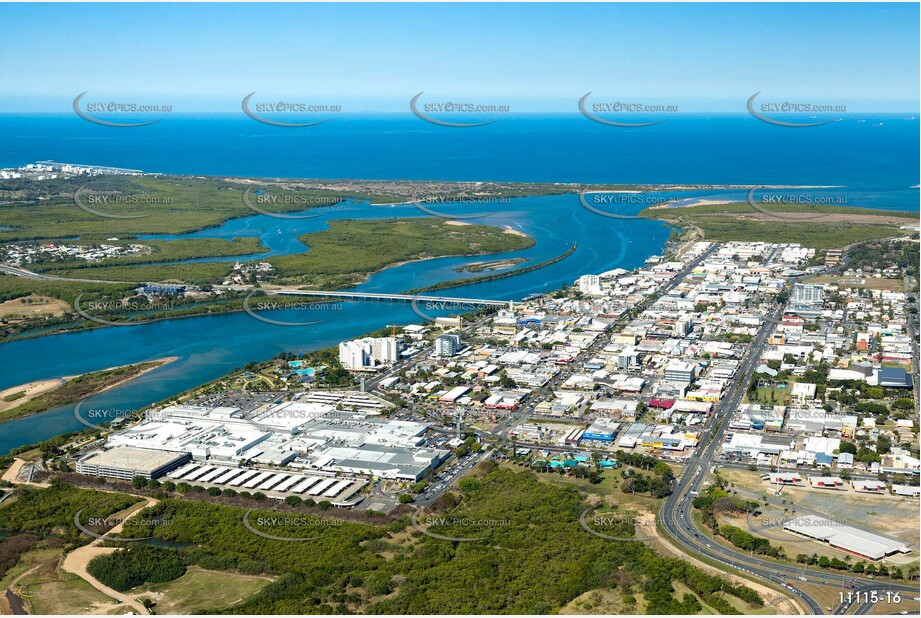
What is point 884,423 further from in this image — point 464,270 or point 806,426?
point 464,270

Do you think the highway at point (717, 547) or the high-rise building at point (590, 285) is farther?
the high-rise building at point (590, 285)

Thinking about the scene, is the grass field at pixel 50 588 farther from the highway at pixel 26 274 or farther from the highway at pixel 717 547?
the highway at pixel 26 274

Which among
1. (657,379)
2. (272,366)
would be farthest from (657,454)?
(272,366)

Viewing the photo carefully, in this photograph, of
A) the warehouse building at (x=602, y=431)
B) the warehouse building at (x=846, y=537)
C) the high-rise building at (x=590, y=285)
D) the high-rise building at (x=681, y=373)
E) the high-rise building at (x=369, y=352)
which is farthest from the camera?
the high-rise building at (x=590, y=285)

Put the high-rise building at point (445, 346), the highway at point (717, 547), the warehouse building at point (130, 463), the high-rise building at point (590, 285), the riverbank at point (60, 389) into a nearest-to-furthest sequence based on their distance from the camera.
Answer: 1. the highway at point (717, 547)
2. the warehouse building at point (130, 463)
3. the riverbank at point (60, 389)
4. the high-rise building at point (445, 346)
5. the high-rise building at point (590, 285)

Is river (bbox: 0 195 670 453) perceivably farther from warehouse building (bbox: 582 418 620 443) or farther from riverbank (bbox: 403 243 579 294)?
warehouse building (bbox: 582 418 620 443)

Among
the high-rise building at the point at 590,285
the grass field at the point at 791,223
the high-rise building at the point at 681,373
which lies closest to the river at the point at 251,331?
the high-rise building at the point at 590,285

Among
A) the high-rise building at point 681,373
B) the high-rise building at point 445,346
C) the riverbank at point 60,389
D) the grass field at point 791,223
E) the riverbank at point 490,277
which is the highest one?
the grass field at point 791,223
